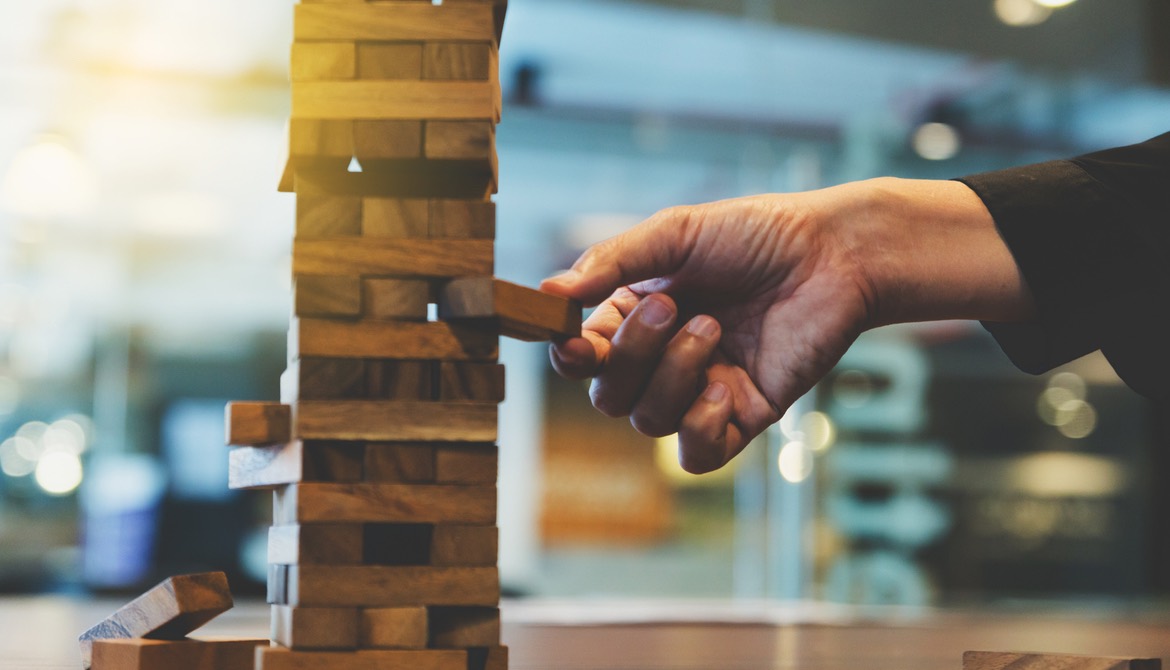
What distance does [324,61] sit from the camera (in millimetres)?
923

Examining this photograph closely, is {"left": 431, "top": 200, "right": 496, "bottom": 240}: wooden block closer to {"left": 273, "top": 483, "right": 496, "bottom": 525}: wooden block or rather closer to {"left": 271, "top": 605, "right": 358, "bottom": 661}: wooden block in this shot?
{"left": 273, "top": 483, "right": 496, "bottom": 525}: wooden block

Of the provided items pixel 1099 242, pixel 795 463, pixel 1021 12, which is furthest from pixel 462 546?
pixel 1021 12

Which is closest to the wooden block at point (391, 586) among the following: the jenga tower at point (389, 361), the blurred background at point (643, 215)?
the jenga tower at point (389, 361)

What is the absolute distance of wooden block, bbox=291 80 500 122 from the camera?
91 cm

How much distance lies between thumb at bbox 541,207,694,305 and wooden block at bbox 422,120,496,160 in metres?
0.21

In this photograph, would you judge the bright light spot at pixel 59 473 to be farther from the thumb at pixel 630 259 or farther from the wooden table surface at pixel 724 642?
the thumb at pixel 630 259

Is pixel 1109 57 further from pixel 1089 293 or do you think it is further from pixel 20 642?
pixel 20 642

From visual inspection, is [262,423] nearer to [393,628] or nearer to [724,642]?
[393,628]

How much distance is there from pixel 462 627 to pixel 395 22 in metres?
0.50

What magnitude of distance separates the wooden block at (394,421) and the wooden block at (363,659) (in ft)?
0.53

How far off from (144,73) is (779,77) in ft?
10.2

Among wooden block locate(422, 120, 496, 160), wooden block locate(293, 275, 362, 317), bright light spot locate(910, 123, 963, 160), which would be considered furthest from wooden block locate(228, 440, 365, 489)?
bright light spot locate(910, 123, 963, 160)

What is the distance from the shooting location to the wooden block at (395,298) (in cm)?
89

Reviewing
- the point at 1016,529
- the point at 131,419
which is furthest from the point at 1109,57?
the point at 131,419
